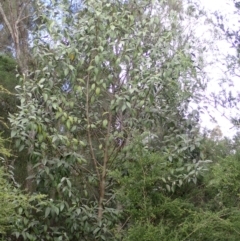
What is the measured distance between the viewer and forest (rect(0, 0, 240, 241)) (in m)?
4.73

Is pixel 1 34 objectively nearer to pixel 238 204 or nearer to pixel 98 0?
pixel 98 0

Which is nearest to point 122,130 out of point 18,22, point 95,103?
point 95,103

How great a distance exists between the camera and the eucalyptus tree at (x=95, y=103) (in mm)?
5172

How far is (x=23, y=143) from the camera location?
5.09 meters

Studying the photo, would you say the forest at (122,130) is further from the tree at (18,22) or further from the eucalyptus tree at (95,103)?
the tree at (18,22)

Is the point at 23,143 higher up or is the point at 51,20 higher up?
the point at 51,20

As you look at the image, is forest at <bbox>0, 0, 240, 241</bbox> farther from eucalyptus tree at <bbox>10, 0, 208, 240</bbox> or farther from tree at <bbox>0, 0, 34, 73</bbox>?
tree at <bbox>0, 0, 34, 73</bbox>

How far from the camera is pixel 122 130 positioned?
559 centimetres

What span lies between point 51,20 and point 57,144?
4.27ft

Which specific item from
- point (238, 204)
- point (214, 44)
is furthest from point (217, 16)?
point (238, 204)

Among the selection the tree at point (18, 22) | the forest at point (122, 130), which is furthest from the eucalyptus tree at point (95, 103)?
the tree at point (18, 22)

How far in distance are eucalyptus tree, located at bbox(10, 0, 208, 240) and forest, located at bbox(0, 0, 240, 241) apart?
0.01m

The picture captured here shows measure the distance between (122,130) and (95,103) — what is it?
49cm

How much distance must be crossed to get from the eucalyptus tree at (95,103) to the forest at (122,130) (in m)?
0.01
